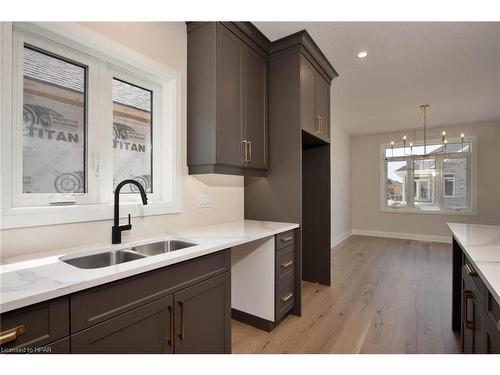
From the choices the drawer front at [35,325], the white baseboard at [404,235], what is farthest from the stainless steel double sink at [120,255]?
the white baseboard at [404,235]

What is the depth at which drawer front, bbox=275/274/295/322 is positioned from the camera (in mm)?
2084

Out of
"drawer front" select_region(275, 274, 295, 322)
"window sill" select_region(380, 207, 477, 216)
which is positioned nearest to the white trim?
"window sill" select_region(380, 207, 477, 216)

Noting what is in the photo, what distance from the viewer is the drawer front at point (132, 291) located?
91cm

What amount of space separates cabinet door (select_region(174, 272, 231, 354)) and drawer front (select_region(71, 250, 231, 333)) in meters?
0.06

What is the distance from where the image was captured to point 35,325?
2.63 feet

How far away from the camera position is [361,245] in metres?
5.16

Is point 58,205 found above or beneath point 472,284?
above

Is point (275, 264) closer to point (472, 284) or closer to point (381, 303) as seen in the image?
point (472, 284)

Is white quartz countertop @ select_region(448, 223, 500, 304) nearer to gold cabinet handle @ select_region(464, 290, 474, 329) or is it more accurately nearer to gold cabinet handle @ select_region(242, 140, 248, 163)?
gold cabinet handle @ select_region(464, 290, 474, 329)

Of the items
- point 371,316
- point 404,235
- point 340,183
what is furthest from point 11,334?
point 404,235

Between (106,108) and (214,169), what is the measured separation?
2.75ft

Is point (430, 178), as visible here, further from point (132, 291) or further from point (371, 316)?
point (132, 291)

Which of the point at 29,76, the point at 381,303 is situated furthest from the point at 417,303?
the point at 29,76

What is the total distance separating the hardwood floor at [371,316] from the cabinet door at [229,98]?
4.77ft
